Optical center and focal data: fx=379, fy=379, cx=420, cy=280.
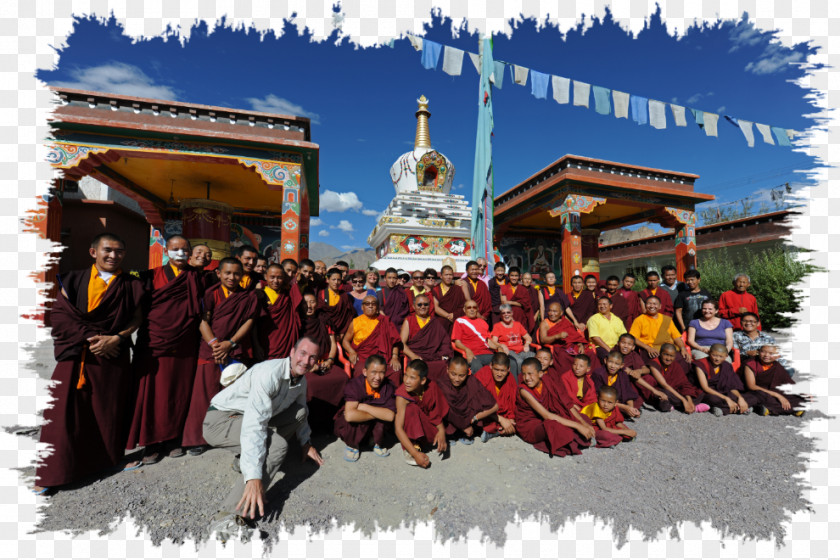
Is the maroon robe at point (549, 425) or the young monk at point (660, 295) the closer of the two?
the maroon robe at point (549, 425)

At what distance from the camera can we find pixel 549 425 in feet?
10.3

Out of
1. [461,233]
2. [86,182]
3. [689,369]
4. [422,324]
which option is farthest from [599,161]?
[86,182]

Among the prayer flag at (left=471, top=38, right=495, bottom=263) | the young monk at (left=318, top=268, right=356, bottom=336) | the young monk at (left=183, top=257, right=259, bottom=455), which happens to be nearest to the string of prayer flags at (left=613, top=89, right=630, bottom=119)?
the prayer flag at (left=471, top=38, right=495, bottom=263)

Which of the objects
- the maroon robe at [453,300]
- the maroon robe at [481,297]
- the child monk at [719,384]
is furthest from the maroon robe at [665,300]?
the maroon robe at [453,300]

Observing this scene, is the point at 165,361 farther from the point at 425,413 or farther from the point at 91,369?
the point at 425,413

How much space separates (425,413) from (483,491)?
2.71 ft

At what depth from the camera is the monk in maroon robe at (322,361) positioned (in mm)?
3475

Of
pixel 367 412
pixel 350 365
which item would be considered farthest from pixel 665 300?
pixel 367 412

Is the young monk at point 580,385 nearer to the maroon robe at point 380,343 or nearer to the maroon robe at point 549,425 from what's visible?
the maroon robe at point 549,425

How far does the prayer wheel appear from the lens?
10.3 metres

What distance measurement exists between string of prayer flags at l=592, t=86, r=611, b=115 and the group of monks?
4.61 meters

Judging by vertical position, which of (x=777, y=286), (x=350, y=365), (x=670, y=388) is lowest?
(x=670, y=388)

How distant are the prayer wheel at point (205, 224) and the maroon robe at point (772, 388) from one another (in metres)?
11.0

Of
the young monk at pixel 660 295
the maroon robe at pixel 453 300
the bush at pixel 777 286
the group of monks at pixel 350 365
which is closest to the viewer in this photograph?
the group of monks at pixel 350 365
